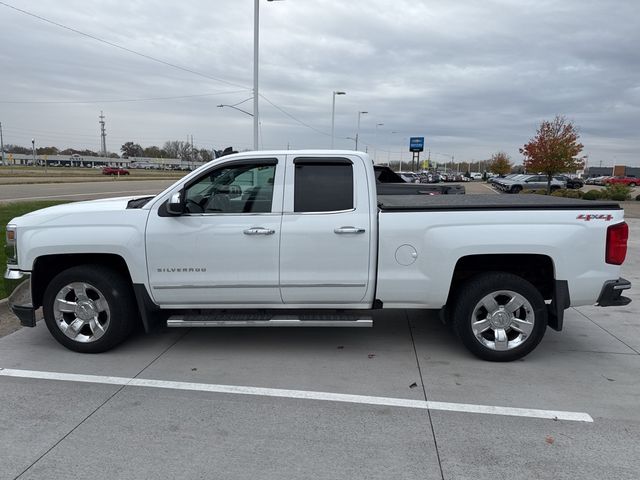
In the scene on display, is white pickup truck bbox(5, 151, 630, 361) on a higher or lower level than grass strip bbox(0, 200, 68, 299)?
higher

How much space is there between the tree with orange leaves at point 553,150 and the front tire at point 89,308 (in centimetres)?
2984

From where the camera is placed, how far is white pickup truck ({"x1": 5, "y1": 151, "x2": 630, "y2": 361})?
434 cm

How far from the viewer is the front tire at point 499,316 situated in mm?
4441

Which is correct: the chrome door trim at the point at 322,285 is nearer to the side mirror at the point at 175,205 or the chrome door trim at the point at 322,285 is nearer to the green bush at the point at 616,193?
the side mirror at the point at 175,205

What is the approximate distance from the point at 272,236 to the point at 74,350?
7.47 ft

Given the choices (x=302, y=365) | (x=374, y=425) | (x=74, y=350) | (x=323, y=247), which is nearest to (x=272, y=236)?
(x=323, y=247)

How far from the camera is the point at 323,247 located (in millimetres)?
4391

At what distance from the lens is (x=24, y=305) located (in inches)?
183

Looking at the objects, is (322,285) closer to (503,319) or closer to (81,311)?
(503,319)

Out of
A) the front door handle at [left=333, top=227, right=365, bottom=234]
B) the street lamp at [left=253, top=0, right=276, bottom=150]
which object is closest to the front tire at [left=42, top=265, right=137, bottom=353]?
the front door handle at [left=333, top=227, right=365, bottom=234]

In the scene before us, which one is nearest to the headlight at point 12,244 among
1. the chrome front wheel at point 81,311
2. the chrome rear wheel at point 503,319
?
the chrome front wheel at point 81,311

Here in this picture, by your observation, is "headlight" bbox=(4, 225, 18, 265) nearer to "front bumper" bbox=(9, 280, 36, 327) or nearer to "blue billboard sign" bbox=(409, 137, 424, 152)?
"front bumper" bbox=(9, 280, 36, 327)

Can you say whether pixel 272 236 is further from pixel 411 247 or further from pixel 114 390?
pixel 114 390

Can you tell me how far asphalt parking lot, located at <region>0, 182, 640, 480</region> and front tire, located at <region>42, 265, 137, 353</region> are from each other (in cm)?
18
